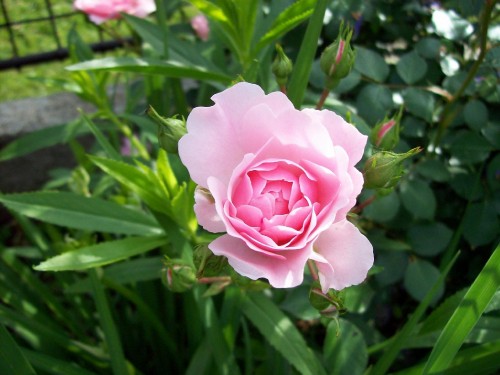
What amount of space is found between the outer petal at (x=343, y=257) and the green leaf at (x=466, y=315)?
161mm

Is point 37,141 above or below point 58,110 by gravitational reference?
above

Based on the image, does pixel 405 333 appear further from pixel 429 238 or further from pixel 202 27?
pixel 202 27

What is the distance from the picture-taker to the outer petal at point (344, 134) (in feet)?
1.71

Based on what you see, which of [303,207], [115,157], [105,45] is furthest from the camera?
[105,45]

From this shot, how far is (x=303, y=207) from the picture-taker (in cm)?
50

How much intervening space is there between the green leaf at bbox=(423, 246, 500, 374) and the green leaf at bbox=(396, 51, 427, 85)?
1.40 feet

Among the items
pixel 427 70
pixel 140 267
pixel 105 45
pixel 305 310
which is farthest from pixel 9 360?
pixel 105 45

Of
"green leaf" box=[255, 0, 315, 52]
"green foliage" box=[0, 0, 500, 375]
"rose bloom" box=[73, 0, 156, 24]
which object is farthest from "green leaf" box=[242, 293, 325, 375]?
"rose bloom" box=[73, 0, 156, 24]

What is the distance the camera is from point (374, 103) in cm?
94

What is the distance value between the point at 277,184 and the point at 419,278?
0.53 m

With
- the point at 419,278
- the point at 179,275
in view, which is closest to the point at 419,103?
the point at 419,278

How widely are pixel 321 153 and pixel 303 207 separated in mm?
50

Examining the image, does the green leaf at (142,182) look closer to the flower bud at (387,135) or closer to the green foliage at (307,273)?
the green foliage at (307,273)

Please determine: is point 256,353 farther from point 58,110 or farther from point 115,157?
point 58,110
